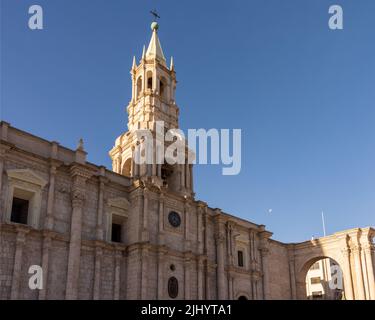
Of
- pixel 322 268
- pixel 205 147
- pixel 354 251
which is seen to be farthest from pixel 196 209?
pixel 322 268

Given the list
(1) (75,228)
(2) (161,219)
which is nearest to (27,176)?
(1) (75,228)

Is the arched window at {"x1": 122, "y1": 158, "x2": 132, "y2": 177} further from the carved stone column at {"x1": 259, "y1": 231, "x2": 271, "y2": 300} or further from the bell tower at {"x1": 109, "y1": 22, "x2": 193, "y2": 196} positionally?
the carved stone column at {"x1": 259, "y1": 231, "x2": 271, "y2": 300}

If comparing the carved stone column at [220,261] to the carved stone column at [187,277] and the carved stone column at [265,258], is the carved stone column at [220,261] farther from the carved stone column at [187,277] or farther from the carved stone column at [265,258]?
the carved stone column at [265,258]

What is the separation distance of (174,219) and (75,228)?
800cm

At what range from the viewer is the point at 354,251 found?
130ft

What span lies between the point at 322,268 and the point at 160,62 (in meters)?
46.4

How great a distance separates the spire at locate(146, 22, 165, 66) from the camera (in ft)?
125

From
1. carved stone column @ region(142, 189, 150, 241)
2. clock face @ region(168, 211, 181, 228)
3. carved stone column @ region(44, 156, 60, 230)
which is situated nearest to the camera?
carved stone column @ region(44, 156, 60, 230)

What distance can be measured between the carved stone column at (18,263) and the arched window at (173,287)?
10020 millimetres

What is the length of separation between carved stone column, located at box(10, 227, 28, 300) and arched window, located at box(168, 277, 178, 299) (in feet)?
32.9

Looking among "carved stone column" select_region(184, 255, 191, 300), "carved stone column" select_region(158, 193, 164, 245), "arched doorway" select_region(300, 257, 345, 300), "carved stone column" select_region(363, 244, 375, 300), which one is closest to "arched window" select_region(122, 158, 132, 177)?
"carved stone column" select_region(158, 193, 164, 245)

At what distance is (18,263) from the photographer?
21688 millimetres

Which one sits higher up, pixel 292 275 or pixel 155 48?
pixel 155 48

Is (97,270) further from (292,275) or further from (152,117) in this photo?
(292,275)
